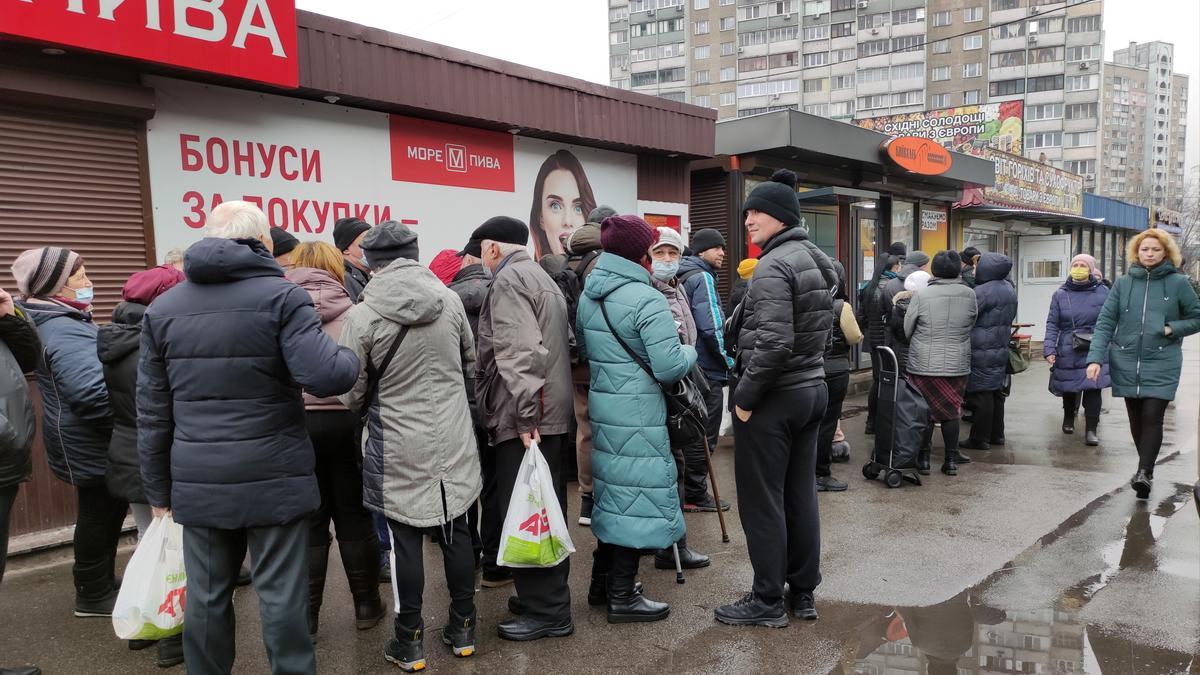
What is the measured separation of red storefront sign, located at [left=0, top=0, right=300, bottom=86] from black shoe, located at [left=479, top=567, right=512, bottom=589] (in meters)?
3.57

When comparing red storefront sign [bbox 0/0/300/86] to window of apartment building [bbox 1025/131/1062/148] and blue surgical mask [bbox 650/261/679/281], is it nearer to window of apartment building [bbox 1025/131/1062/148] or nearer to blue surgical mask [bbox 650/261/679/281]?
blue surgical mask [bbox 650/261/679/281]

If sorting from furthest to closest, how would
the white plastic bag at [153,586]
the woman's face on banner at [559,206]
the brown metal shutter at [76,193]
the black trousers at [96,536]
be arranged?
1. the woman's face on banner at [559,206]
2. the brown metal shutter at [76,193]
3. the black trousers at [96,536]
4. the white plastic bag at [153,586]

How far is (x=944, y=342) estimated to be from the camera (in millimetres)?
6238

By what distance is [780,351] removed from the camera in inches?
130

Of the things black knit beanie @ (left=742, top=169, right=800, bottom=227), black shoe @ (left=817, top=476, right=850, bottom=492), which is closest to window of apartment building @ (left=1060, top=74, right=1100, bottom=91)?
black shoe @ (left=817, top=476, right=850, bottom=492)

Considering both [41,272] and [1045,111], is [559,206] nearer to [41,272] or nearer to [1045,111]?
[41,272]

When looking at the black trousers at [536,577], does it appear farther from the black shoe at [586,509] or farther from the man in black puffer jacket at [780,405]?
the black shoe at [586,509]

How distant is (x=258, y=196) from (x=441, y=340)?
3.31 meters

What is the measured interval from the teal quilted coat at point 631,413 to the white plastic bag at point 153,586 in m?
1.73

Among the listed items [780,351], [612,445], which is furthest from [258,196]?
[780,351]

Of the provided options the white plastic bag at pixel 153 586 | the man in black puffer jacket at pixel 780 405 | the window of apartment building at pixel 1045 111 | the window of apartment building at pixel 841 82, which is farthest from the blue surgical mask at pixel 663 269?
the window of apartment building at pixel 1045 111

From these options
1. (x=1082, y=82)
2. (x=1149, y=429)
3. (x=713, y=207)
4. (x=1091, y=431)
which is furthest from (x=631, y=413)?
(x=1082, y=82)

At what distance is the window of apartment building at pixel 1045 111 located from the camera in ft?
257

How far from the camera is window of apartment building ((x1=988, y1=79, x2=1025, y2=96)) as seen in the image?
78.5 metres
